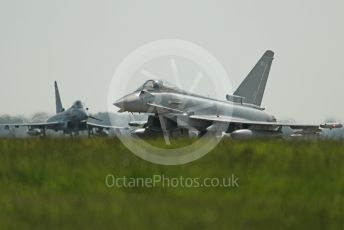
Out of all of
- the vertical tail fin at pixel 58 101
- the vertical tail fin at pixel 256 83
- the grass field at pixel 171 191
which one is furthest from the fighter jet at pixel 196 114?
the vertical tail fin at pixel 58 101

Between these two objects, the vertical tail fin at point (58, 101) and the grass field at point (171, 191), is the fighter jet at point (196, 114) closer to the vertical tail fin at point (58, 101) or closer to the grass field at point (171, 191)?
the grass field at point (171, 191)

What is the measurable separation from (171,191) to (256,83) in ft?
131

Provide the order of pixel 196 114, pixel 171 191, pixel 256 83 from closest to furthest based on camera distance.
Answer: pixel 171 191 → pixel 196 114 → pixel 256 83

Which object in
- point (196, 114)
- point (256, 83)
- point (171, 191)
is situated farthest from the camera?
point (256, 83)

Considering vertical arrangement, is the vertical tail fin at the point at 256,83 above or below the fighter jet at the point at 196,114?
above

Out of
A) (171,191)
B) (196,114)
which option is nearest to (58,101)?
(196,114)

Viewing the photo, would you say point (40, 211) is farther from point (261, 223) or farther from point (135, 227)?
point (261, 223)

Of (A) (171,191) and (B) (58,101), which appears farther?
(B) (58,101)

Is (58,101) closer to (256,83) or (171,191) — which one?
(256,83)

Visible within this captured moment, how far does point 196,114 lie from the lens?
42.2 metres

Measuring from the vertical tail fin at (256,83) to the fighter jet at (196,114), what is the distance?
250 cm

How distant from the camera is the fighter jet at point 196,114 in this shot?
125 feet

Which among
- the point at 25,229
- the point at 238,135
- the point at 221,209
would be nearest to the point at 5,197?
the point at 25,229

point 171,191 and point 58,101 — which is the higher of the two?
point 171,191
